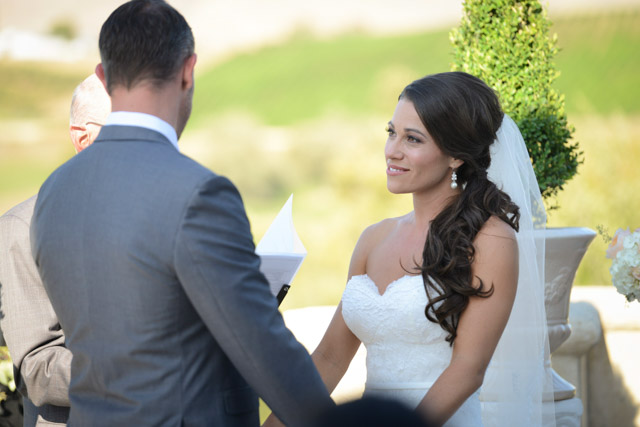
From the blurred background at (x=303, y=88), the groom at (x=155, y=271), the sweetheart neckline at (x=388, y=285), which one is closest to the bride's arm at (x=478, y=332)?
the sweetheart neckline at (x=388, y=285)

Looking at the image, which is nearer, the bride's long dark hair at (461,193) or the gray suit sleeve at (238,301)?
the gray suit sleeve at (238,301)

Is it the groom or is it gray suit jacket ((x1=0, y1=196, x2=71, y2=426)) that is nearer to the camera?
the groom

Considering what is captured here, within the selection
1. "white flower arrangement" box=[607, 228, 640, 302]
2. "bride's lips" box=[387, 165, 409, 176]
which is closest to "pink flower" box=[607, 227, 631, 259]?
"white flower arrangement" box=[607, 228, 640, 302]

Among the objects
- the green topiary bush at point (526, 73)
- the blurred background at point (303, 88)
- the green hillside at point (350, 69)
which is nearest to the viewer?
the green topiary bush at point (526, 73)

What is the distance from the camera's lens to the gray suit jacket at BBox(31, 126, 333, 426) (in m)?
1.64

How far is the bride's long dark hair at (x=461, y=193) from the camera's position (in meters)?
2.61

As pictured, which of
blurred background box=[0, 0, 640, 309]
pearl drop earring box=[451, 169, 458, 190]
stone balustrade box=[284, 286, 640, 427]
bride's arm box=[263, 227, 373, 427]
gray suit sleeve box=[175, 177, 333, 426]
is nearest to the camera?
gray suit sleeve box=[175, 177, 333, 426]

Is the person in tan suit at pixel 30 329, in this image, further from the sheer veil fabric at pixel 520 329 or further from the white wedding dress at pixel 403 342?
the sheer veil fabric at pixel 520 329

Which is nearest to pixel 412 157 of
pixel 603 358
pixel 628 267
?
pixel 628 267

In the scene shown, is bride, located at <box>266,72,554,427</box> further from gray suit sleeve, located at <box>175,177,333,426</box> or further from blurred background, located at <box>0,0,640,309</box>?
blurred background, located at <box>0,0,640,309</box>

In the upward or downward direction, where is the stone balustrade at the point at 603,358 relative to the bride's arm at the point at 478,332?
downward

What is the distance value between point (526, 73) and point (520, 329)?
186 centimetres

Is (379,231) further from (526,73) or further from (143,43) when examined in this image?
(526,73)

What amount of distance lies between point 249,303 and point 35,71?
12205 millimetres
